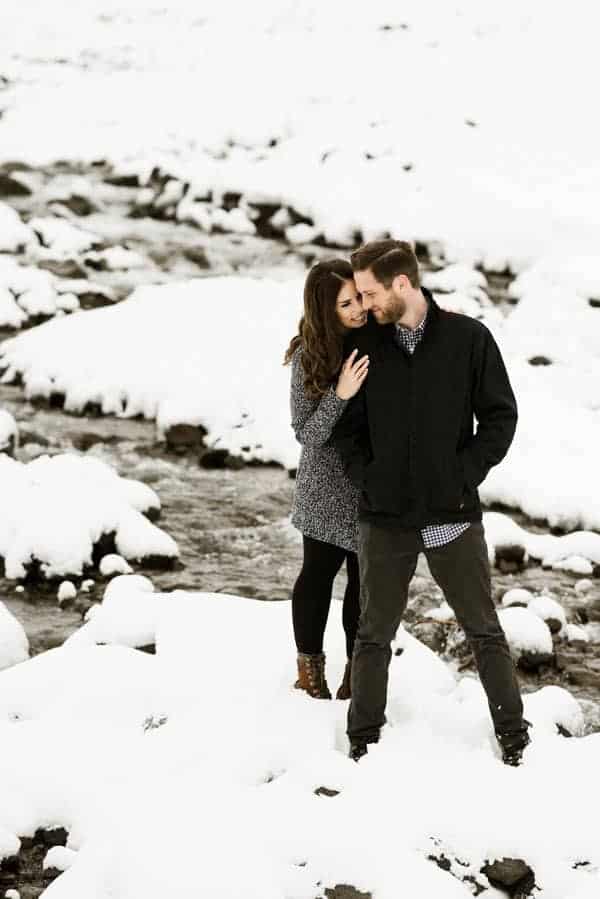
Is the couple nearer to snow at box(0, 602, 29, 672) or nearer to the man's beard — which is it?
the man's beard

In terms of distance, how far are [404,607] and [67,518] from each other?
4.81 m

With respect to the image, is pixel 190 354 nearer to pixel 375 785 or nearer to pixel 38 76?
pixel 375 785

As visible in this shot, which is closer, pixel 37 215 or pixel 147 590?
pixel 147 590

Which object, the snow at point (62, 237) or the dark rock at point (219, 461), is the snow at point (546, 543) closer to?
the dark rock at point (219, 461)

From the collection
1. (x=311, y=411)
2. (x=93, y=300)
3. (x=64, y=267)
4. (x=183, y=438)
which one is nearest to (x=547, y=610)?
(x=311, y=411)

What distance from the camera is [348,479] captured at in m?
5.06

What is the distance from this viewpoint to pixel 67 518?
9000 millimetres

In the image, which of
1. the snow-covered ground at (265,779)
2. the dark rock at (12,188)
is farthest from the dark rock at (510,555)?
the dark rock at (12,188)

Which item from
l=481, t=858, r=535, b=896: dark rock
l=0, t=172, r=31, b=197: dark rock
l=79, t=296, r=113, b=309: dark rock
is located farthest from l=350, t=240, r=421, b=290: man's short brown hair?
l=0, t=172, r=31, b=197: dark rock

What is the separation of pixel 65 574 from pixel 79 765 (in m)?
3.60

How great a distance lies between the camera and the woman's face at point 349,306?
475 centimetres

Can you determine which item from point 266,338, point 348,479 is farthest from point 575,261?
point 348,479

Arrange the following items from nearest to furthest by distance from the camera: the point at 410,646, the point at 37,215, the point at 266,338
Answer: the point at 410,646, the point at 266,338, the point at 37,215

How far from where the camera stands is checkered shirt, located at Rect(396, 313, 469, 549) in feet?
15.3
